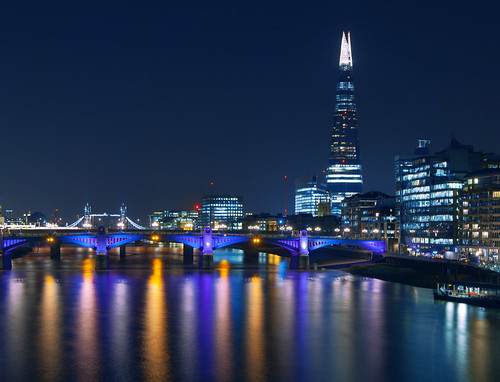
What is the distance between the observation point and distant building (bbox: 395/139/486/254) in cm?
11025

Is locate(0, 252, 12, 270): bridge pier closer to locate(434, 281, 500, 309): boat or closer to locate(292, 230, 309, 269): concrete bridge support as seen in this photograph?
locate(292, 230, 309, 269): concrete bridge support

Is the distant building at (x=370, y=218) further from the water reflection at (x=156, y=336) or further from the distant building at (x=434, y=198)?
the water reflection at (x=156, y=336)

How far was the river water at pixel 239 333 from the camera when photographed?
3975 centimetres

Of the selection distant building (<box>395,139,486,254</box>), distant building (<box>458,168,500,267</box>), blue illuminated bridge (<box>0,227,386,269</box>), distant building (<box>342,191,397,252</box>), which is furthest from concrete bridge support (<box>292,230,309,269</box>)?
distant building (<box>458,168,500,267</box>)

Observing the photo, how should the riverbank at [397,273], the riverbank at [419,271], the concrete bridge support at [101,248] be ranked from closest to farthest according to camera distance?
the riverbank at [419,271]
the riverbank at [397,273]
the concrete bridge support at [101,248]

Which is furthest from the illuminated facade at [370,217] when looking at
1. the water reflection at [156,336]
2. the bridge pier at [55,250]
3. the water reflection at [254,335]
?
the bridge pier at [55,250]

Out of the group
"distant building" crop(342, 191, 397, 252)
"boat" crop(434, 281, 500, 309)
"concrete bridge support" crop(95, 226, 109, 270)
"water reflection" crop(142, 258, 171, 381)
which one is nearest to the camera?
"water reflection" crop(142, 258, 171, 381)

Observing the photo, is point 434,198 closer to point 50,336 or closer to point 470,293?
point 470,293

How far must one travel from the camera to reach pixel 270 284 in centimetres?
8319

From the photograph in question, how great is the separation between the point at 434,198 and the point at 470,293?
2065 inches

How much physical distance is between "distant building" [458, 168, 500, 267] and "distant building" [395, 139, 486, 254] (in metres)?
5.91

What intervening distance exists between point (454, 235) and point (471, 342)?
64199 millimetres

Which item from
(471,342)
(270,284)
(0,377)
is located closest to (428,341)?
(471,342)

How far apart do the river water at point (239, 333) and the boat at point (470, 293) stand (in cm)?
160
